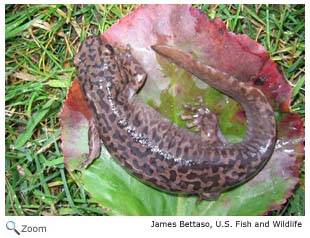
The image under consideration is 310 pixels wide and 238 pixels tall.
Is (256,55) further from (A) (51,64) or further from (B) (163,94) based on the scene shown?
(A) (51,64)

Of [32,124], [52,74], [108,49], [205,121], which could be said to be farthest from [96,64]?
[205,121]

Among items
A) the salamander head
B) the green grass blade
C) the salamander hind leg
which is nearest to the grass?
the green grass blade

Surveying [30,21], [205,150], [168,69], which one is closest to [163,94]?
[168,69]
